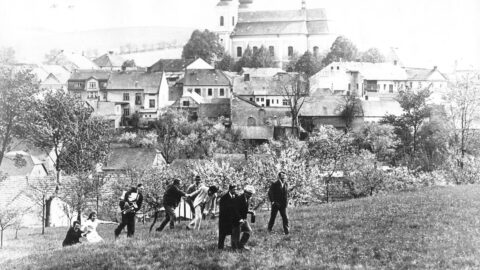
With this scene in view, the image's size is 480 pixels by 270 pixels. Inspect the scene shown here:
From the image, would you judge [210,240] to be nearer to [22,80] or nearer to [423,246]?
[423,246]

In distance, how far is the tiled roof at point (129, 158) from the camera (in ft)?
208

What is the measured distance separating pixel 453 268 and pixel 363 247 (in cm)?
267

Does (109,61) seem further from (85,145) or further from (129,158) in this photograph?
(85,145)

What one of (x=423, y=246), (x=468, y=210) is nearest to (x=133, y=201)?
(x=423, y=246)

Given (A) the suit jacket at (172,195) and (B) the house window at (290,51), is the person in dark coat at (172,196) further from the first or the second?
(B) the house window at (290,51)

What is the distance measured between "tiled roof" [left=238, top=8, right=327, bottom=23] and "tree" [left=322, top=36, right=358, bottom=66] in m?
22.8

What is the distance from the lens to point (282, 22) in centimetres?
14312

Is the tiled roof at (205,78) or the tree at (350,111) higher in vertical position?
the tiled roof at (205,78)

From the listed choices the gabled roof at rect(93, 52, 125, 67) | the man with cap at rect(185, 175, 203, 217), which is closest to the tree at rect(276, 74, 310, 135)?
the gabled roof at rect(93, 52, 125, 67)

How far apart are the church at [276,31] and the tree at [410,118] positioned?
63644mm

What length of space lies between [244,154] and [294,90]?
107 feet

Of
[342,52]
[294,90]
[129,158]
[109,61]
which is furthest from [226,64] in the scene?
[129,158]

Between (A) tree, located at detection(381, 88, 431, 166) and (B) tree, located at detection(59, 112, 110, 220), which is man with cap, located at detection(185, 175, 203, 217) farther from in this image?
(A) tree, located at detection(381, 88, 431, 166)

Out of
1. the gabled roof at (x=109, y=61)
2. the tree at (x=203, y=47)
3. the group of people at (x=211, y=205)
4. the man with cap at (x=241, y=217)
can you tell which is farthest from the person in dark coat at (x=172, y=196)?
the gabled roof at (x=109, y=61)
